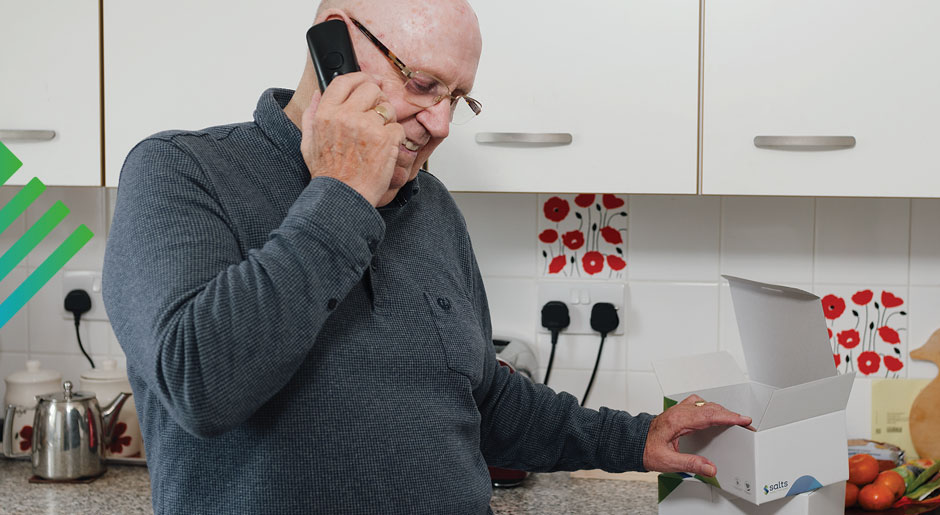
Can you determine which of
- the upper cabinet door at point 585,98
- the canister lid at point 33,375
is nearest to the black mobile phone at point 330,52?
the upper cabinet door at point 585,98

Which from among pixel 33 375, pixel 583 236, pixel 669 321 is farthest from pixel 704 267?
pixel 33 375

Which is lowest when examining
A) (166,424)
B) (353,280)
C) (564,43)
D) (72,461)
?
(72,461)

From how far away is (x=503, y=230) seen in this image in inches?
71.3

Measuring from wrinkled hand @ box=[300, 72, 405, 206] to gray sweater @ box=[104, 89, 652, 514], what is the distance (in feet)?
0.09

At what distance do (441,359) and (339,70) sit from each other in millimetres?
333

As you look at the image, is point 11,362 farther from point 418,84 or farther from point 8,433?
point 418,84

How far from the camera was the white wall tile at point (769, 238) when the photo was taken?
1.73 metres

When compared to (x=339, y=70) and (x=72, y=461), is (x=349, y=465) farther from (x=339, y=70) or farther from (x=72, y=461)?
(x=72, y=461)

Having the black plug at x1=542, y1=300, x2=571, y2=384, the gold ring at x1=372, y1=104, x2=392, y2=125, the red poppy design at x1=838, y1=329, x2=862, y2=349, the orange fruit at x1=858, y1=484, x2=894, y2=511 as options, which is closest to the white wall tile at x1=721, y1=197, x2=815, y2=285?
the red poppy design at x1=838, y1=329, x2=862, y2=349

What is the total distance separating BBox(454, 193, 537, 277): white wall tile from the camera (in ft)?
5.93

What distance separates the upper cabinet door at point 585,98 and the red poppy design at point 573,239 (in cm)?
39

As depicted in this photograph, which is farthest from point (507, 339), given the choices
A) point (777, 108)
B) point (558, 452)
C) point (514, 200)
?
point (777, 108)

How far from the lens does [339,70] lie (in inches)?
35.9

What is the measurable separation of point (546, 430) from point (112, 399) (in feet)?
3.31
